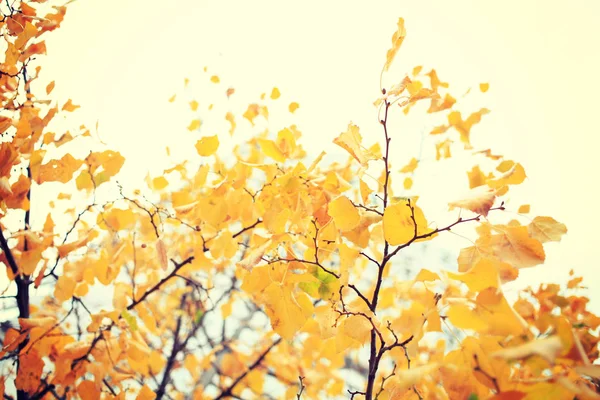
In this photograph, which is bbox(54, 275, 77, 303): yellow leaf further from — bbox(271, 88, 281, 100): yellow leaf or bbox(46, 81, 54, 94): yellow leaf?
bbox(271, 88, 281, 100): yellow leaf

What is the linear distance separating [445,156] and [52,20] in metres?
1.56

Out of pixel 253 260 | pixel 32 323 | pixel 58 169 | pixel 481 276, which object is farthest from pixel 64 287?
pixel 481 276

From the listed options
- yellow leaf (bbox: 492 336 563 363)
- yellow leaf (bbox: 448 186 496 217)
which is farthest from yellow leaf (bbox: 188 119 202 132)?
yellow leaf (bbox: 492 336 563 363)

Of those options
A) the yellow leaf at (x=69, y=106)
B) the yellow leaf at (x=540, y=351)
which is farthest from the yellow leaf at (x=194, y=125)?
the yellow leaf at (x=540, y=351)

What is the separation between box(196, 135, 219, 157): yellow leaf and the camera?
3.34ft

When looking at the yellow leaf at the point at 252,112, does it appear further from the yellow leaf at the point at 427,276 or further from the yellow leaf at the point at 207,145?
the yellow leaf at the point at 427,276

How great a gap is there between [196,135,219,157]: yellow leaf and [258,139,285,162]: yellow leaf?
189mm

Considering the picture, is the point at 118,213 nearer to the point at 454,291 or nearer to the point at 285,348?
the point at 454,291

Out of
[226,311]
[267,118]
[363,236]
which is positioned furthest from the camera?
[226,311]

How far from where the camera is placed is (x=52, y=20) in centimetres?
→ 120

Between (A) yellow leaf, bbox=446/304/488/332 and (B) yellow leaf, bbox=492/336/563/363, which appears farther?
(A) yellow leaf, bbox=446/304/488/332

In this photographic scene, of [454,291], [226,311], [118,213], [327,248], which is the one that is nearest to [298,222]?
[327,248]

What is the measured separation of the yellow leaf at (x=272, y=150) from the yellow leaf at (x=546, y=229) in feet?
2.02

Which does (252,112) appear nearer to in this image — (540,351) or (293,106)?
(293,106)
